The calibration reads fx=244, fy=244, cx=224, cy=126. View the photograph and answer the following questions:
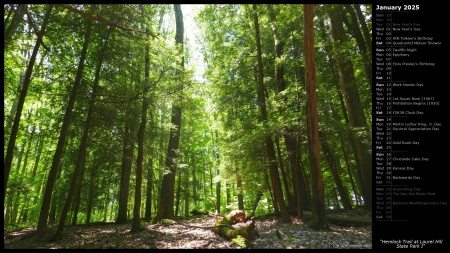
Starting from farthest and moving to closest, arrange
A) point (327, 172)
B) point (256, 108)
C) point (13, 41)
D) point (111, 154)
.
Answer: point (327, 172), point (256, 108), point (111, 154), point (13, 41)

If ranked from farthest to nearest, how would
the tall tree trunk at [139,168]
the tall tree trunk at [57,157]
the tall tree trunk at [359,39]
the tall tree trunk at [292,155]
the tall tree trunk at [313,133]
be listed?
the tall tree trunk at [292,155], the tall tree trunk at [139,168], the tall tree trunk at [359,39], the tall tree trunk at [57,157], the tall tree trunk at [313,133]

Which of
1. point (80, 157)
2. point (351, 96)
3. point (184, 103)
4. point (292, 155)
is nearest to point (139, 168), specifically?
point (80, 157)

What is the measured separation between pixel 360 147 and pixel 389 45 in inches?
174

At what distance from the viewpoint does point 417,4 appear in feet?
18.6

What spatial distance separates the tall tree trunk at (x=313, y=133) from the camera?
7.39 metres

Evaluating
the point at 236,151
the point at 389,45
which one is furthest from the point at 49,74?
the point at 389,45

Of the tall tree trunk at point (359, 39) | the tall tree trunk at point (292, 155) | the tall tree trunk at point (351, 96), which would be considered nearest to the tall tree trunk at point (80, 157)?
the tall tree trunk at point (292, 155)

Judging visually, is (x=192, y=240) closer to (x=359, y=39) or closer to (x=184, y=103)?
(x=184, y=103)

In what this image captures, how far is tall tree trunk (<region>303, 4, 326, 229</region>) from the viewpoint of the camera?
24.3 ft

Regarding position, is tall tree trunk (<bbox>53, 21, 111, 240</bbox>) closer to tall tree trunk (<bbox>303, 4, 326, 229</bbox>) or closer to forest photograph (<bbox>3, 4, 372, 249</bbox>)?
forest photograph (<bbox>3, 4, 372, 249</bbox>)

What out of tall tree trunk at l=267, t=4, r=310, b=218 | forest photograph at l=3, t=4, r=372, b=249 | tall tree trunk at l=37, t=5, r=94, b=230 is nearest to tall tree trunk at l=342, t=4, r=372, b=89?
forest photograph at l=3, t=4, r=372, b=249

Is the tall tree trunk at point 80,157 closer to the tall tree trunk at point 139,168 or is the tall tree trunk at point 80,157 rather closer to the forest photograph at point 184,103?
the forest photograph at point 184,103

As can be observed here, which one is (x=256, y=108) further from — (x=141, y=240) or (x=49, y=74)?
(x=49, y=74)

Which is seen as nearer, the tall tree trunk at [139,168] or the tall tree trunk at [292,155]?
the tall tree trunk at [139,168]
